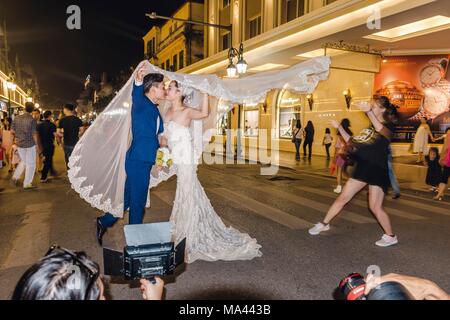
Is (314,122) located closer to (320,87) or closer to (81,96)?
(320,87)

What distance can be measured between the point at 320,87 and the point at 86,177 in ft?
54.6

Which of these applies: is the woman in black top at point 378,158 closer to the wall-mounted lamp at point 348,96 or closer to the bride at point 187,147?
the bride at point 187,147

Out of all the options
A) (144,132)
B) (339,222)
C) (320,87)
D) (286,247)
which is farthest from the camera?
(320,87)

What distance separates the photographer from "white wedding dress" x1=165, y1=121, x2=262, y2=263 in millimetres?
4457

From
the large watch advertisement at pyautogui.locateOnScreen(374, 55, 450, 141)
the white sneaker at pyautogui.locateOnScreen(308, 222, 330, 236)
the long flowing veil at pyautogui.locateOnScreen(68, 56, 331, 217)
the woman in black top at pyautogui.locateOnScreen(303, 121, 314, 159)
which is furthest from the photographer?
the woman in black top at pyautogui.locateOnScreen(303, 121, 314, 159)

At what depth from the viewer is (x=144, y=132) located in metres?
4.09

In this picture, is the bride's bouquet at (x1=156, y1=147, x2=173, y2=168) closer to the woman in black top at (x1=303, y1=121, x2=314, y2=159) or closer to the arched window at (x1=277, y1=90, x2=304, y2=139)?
the woman in black top at (x1=303, y1=121, x2=314, y2=159)

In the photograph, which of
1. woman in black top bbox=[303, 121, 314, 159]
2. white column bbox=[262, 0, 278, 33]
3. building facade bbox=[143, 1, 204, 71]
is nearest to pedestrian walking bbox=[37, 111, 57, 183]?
woman in black top bbox=[303, 121, 314, 159]

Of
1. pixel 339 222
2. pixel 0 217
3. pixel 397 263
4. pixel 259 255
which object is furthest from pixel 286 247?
pixel 0 217

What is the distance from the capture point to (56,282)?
52.4 inches

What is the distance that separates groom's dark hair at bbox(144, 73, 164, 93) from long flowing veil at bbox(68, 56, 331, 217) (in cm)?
8

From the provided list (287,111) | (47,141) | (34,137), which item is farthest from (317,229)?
(287,111)

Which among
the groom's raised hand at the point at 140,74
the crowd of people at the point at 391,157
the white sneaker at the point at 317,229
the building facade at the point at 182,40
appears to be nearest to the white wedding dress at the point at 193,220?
the groom's raised hand at the point at 140,74

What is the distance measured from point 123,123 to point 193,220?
1.62 meters
